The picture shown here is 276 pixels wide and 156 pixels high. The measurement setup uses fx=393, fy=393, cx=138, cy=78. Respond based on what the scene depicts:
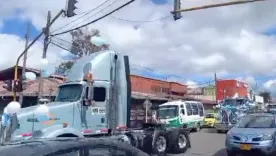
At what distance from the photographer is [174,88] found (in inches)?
1911

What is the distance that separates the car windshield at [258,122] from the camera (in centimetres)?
1489

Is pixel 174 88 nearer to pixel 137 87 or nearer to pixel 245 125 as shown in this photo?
pixel 137 87

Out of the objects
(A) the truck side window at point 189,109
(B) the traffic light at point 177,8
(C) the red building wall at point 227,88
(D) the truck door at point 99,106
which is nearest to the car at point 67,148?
(D) the truck door at point 99,106

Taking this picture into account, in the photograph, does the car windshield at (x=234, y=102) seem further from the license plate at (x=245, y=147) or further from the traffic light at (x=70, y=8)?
the traffic light at (x=70, y=8)

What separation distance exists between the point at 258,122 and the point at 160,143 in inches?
153

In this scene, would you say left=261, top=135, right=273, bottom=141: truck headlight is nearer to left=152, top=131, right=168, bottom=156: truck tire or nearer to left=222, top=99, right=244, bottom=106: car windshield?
left=152, top=131, right=168, bottom=156: truck tire

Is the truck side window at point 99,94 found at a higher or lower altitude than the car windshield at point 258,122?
higher

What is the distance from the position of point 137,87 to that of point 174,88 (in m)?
8.26

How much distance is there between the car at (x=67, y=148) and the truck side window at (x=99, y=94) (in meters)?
7.34

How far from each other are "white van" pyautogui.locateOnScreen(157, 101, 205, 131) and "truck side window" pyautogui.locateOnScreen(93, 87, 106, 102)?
13.8 m

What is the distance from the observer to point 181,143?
16625 mm

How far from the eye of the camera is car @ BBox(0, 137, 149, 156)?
14.6 feet

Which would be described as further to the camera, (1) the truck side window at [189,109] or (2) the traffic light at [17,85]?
(1) the truck side window at [189,109]

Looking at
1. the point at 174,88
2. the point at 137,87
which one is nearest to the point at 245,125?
the point at 137,87
